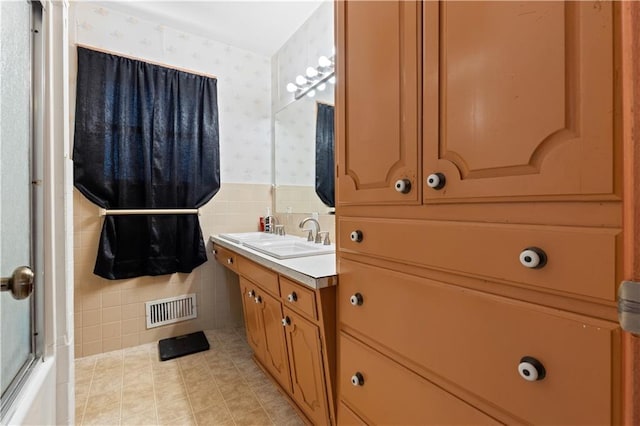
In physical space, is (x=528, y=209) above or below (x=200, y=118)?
below

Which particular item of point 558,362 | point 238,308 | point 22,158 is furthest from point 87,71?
point 558,362

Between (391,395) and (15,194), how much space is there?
128cm

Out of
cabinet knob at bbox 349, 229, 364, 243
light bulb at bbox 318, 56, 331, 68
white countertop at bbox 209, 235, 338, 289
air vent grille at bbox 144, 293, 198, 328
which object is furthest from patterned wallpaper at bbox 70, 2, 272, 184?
cabinet knob at bbox 349, 229, 364, 243

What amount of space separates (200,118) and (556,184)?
2.51 m

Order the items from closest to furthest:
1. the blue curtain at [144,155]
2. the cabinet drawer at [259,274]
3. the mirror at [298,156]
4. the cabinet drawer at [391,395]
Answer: the cabinet drawer at [391,395]
the cabinet drawer at [259,274]
the blue curtain at [144,155]
the mirror at [298,156]

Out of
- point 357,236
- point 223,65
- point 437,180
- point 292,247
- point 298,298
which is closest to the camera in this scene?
point 437,180

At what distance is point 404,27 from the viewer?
0.83 m

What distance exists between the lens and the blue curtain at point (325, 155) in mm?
1966

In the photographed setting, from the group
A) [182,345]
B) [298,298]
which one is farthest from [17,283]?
[182,345]

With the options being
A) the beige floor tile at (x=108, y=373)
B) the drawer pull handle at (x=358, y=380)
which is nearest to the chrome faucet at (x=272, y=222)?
the beige floor tile at (x=108, y=373)

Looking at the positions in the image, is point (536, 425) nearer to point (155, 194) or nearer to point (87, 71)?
point (155, 194)

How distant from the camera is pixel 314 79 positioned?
2.15m

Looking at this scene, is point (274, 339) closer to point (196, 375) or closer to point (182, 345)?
point (196, 375)

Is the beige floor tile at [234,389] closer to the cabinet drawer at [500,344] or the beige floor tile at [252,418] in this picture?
the beige floor tile at [252,418]
